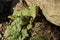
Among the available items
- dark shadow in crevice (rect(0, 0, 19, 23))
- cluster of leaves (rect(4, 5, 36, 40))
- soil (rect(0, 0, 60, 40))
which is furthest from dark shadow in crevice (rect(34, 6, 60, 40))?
dark shadow in crevice (rect(0, 0, 19, 23))

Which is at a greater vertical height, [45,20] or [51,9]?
[51,9]

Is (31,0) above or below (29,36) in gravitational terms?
above

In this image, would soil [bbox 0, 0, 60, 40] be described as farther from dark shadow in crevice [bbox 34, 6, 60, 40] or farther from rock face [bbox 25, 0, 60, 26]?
rock face [bbox 25, 0, 60, 26]

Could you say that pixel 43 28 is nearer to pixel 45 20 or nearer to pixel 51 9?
pixel 45 20

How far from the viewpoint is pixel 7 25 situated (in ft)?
17.9

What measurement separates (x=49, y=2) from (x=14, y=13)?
1.11 metres

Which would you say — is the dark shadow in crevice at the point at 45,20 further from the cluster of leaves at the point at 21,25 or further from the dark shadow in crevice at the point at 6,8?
the dark shadow in crevice at the point at 6,8

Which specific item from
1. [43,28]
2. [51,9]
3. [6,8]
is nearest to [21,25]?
[43,28]

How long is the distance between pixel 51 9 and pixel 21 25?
0.85 meters

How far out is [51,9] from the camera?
4.61 m

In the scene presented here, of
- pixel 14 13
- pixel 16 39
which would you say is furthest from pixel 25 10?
pixel 16 39

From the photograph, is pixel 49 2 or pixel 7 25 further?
pixel 7 25

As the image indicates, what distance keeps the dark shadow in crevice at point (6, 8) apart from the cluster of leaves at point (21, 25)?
536 millimetres

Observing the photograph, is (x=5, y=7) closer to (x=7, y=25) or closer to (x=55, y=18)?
(x=7, y=25)
